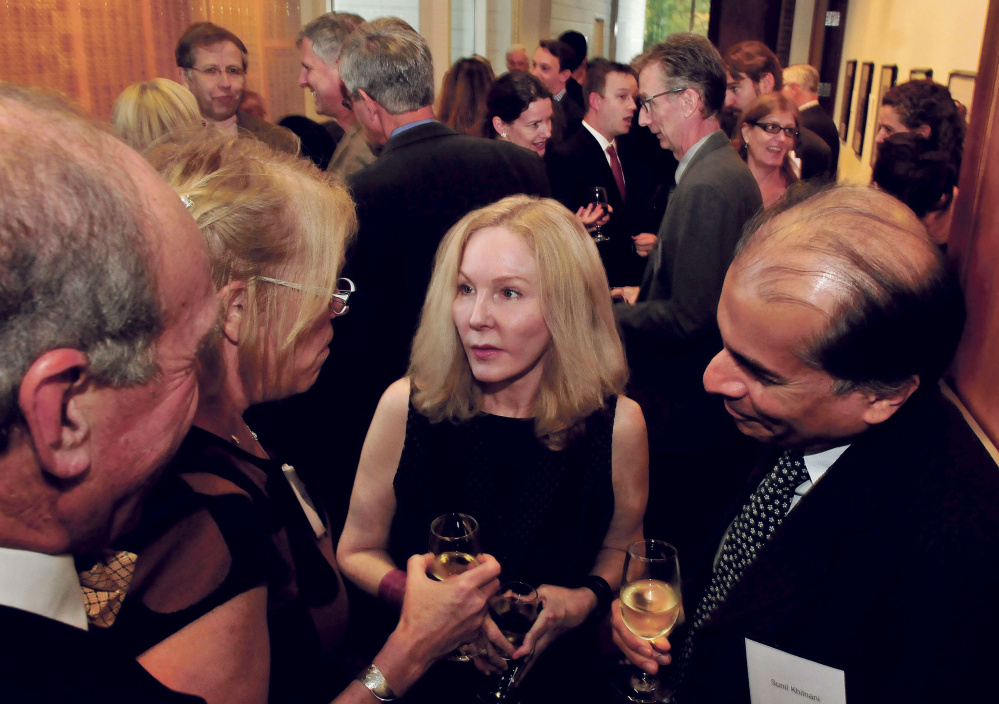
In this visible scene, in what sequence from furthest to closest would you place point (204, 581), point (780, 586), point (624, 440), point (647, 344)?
point (647, 344) → point (624, 440) → point (780, 586) → point (204, 581)

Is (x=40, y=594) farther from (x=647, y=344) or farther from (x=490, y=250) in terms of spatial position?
(x=647, y=344)

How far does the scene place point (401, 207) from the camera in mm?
2791

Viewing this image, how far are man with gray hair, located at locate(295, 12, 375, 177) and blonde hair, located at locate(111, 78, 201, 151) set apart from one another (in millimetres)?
1020

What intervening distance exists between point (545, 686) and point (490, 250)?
1133 mm

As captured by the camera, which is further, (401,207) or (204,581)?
(401,207)

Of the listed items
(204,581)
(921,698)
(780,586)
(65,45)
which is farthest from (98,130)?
(65,45)

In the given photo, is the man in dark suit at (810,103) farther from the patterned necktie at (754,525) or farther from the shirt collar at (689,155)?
the patterned necktie at (754,525)

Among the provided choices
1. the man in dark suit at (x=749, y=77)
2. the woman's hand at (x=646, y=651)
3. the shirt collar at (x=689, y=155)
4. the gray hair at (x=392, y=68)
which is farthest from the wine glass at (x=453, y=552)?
the man in dark suit at (x=749, y=77)

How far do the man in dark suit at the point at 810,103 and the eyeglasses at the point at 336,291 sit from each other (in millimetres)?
4791

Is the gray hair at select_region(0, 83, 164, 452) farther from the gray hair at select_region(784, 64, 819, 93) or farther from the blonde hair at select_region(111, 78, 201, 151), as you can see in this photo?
the gray hair at select_region(784, 64, 819, 93)

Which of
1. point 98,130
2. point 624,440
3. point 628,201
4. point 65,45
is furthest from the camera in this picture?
point 628,201

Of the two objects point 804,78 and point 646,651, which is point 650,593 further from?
point 804,78

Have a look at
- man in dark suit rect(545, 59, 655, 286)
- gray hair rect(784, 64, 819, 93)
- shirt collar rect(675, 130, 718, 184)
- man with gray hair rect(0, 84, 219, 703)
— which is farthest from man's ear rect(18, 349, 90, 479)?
gray hair rect(784, 64, 819, 93)

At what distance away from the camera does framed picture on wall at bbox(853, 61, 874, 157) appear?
778cm
